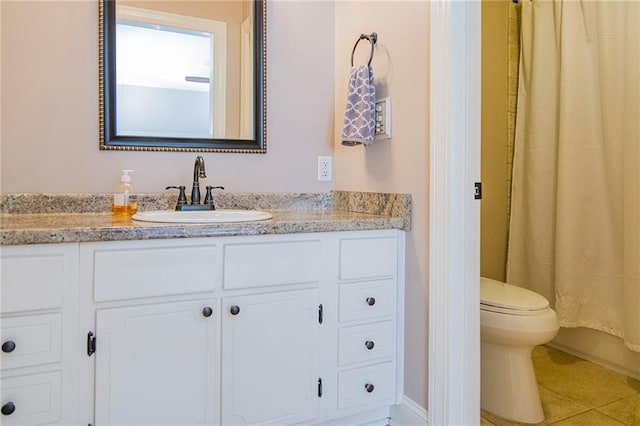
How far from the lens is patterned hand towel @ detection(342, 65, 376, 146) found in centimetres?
167

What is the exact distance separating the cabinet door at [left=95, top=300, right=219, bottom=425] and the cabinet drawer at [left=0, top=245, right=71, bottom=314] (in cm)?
14

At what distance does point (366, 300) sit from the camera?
155 cm

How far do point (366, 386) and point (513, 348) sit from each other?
2.14 feet

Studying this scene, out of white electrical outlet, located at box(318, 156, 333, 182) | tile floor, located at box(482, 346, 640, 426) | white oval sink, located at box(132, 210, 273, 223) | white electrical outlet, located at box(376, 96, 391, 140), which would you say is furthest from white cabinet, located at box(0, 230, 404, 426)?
tile floor, located at box(482, 346, 640, 426)

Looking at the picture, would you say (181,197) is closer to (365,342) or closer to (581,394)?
(365,342)

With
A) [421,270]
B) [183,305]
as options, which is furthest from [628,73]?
[183,305]

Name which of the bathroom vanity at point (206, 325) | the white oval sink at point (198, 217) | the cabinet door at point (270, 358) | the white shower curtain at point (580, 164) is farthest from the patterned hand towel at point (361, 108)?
the white shower curtain at point (580, 164)

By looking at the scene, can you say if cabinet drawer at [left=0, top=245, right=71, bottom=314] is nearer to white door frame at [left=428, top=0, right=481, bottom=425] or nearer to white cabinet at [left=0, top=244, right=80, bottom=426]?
white cabinet at [left=0, top=244, right=80, bottom=426]

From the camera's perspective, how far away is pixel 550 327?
170 cm

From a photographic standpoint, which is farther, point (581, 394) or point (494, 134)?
point (494, 134)

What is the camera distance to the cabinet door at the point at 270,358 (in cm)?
134

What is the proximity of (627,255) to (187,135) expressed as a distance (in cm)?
209

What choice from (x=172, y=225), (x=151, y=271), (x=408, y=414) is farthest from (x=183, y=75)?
(x=408, y=414)

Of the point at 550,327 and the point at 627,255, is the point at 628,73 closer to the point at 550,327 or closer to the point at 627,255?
the point at 627,255
